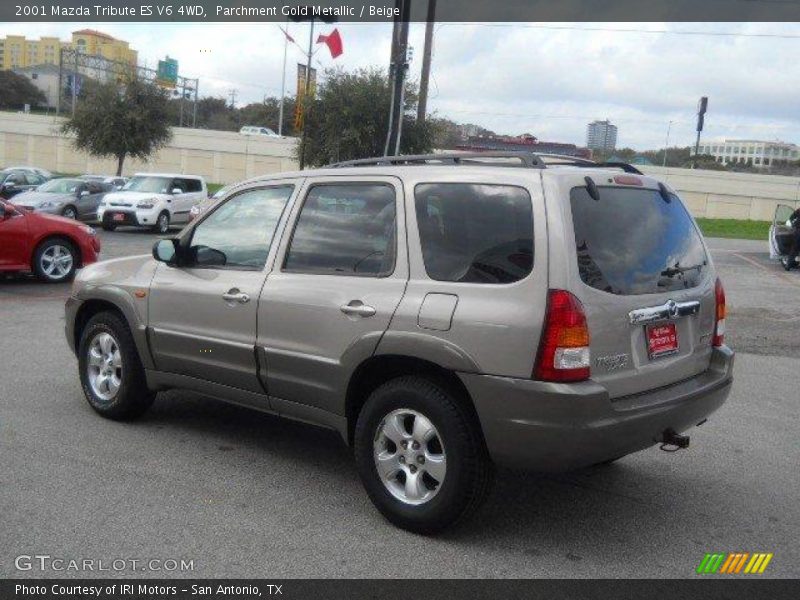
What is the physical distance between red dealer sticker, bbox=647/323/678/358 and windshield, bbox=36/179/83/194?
75.9ft

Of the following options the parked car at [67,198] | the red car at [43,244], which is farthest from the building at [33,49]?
the red car at [43,244]

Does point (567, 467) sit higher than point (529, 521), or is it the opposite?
point (567, 467)

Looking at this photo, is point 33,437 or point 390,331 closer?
point 390,331

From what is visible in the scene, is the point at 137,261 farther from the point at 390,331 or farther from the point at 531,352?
the point at 531,352

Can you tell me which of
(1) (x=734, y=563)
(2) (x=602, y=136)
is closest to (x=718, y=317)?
(1) (x=734, y=563)

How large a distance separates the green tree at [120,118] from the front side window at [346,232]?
3444 cm

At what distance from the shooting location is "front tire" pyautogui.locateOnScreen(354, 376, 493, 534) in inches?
160

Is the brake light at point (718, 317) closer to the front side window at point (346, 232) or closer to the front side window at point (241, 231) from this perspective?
the front side window at point (346, 232)

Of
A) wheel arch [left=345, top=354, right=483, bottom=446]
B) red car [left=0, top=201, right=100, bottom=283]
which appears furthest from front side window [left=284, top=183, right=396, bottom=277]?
red car [left=0, top=201, right=100, bottom=283]

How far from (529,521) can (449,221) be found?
1638 millimetres

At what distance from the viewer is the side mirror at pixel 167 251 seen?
550 centimetres

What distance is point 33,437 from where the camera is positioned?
18.4 feet
